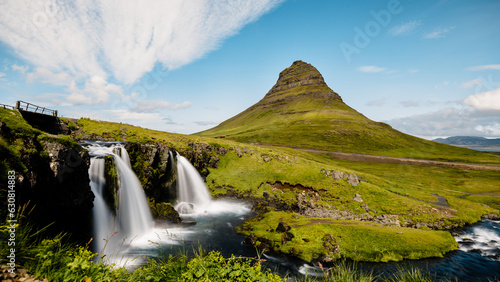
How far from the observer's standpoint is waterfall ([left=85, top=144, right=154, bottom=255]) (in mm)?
22938

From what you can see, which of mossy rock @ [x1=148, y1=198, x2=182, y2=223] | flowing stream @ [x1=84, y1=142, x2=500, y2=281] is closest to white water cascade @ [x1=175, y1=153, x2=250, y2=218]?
flowing stream @ [x1=84, y1=142, x2=500, y2=281]

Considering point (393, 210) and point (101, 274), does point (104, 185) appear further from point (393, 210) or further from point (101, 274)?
point (393, 210)

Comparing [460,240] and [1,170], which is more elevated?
[1,170]

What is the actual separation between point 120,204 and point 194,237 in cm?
1019

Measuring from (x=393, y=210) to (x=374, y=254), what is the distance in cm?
1851

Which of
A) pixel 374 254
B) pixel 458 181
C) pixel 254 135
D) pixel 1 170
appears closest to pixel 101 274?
pixel 1 170

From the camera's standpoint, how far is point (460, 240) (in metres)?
29.6

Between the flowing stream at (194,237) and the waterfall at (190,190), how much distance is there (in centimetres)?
47

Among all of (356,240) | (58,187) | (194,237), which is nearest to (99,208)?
(58,187)

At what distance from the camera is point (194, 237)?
85.1ft

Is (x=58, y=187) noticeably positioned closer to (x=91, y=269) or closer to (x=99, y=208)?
(x=99, y=208)

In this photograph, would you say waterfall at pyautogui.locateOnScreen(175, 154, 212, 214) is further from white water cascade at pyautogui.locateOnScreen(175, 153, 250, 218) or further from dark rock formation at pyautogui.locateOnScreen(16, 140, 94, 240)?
dark rock formation at pyautogui.locateOnScreen(16, 140, 94, 240)

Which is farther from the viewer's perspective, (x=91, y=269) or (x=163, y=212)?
(x=163, y=212)

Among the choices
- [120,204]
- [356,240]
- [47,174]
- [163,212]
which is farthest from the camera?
[163,212]
